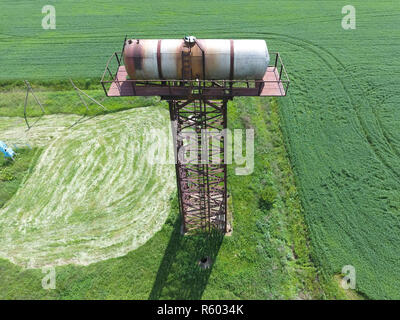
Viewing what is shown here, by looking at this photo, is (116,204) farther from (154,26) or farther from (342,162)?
(154,26)

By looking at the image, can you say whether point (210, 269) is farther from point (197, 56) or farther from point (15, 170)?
point (15, 170)

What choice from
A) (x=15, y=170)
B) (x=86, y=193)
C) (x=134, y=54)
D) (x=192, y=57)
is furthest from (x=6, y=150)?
(x=192, y=57)

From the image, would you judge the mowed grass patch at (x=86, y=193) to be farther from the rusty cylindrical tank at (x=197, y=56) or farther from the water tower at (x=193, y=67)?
the rusty cylindrical tank at (x=197, y=56)

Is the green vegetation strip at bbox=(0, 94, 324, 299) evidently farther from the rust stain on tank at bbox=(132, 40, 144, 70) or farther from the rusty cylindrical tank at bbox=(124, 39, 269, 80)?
the rust stain on tank at bbox=(132, 40, 144, 70)

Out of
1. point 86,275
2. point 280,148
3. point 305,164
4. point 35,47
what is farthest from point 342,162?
point 35,47

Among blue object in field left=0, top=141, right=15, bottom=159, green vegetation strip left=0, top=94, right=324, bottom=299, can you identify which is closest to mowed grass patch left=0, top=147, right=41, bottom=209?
blue object in field left=0, top=141, right=15, bottom=159
